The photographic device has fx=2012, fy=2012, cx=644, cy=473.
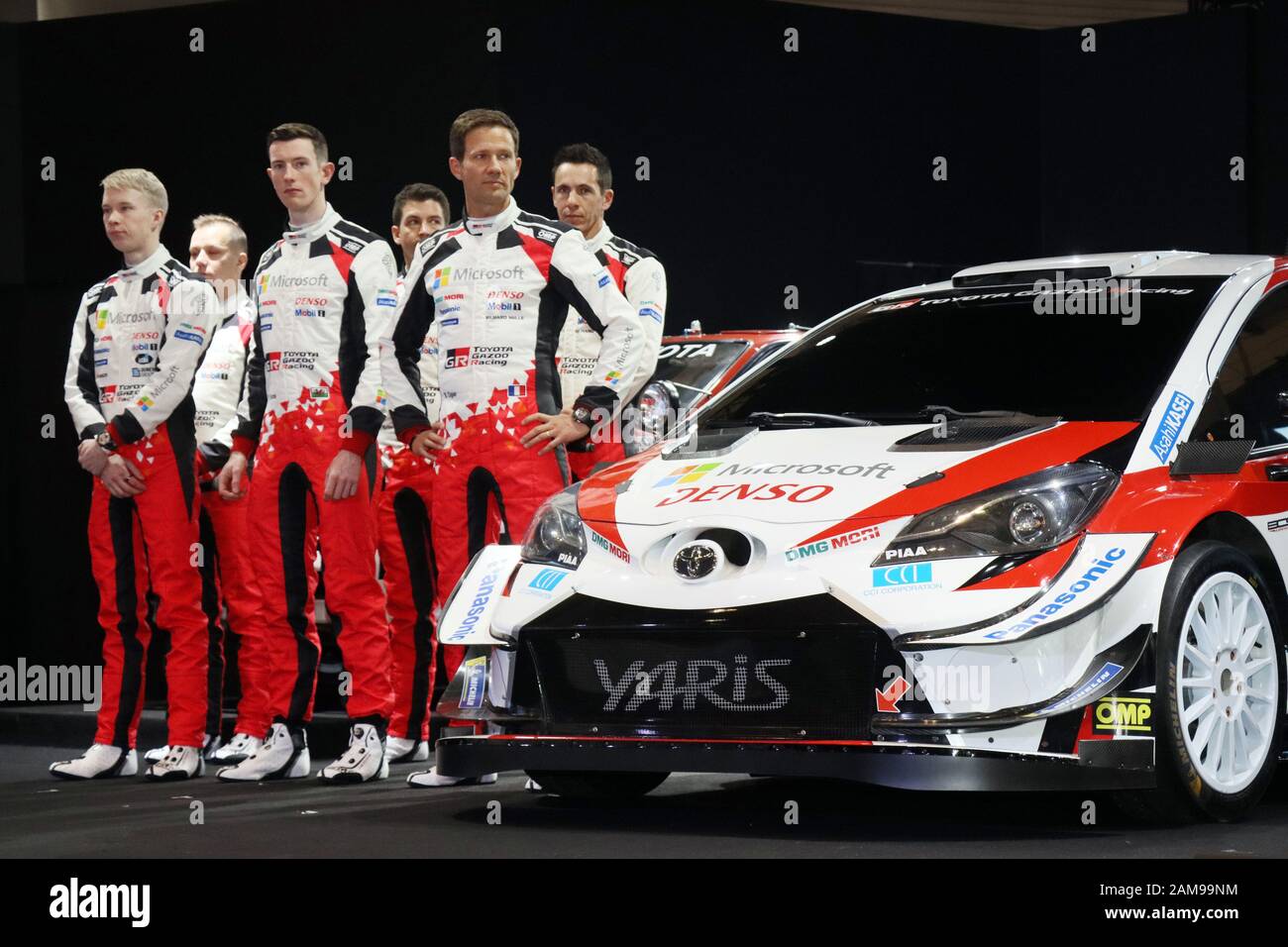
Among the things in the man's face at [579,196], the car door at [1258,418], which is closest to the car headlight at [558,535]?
the car door at [1258,418]

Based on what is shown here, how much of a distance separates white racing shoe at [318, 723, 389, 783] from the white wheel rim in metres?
2.93

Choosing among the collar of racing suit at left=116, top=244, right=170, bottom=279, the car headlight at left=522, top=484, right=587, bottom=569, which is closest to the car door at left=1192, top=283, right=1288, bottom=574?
the car headlight at left=522, top=484, right=587, bottom=569

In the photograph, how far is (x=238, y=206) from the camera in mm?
9805

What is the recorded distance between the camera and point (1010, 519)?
4.83 metres

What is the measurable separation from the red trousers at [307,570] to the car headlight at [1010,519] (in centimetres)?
263

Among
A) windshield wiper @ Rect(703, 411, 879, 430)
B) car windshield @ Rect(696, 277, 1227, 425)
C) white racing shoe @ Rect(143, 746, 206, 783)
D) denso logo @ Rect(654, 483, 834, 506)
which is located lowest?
white racing shoe @ Rect(143, 746, 206, 783)

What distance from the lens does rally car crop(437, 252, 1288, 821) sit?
4.67 metres

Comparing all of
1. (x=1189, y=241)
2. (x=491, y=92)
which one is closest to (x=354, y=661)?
(x=491, y=92)

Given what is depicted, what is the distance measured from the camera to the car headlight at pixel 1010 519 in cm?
478

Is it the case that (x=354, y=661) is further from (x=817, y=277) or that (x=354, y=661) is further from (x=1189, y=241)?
(x=1189, y=241)

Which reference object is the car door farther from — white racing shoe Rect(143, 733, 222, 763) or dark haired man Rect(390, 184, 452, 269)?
dark haired man Rect(390, 184, 452, 269)

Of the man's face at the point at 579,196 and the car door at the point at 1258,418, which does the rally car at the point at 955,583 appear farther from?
the man's face at the point at 579,196

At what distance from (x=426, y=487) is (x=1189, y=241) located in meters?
5.83

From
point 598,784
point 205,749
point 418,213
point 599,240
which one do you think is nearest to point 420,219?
point 418,213
